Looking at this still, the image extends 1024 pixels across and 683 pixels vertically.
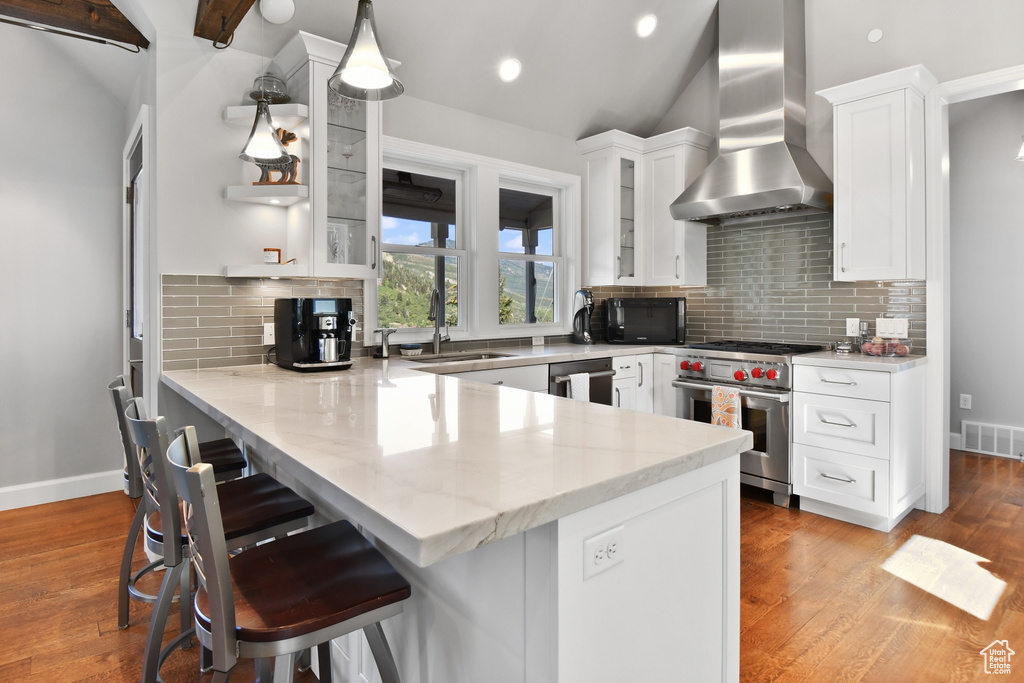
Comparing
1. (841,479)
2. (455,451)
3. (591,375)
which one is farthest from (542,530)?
(841,479)

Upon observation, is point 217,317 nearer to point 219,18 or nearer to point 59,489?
point 219,18

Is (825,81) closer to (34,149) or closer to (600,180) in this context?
(600,180)

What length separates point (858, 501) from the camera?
304 cm

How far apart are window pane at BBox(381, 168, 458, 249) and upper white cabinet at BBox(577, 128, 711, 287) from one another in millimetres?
1145

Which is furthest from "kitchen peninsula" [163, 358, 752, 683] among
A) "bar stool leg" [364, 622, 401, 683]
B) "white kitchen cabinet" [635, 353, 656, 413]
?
"white kitchen cabinet" [635, 353, 656, 413]

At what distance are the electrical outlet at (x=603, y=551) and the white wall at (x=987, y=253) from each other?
4.52m

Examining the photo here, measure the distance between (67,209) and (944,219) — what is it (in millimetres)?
5062

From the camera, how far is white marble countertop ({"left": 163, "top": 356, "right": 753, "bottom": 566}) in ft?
2.80

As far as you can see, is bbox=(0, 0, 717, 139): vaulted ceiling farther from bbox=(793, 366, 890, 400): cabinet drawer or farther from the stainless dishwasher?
bbox=(793, 366, 890, 400): cabinet drawer

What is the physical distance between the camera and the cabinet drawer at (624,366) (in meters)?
3.76

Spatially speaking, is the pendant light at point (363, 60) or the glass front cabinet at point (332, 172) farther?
the glass front cabinet at point (332, 172)

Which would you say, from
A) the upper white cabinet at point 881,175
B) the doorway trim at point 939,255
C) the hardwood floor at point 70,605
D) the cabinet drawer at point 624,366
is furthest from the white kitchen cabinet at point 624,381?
the hardwood floor at point 70,605

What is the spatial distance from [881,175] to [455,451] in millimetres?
3149

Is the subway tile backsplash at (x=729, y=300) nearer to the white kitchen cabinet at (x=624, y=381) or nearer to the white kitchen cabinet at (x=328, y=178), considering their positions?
the white kitchen cabinet at (x=328, y=178)
